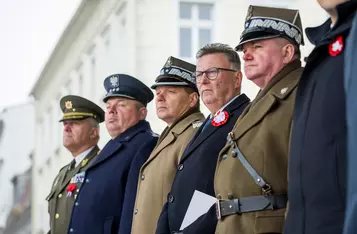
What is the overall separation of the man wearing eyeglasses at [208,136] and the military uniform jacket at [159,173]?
0.41m

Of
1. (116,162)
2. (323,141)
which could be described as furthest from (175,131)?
(323,141)

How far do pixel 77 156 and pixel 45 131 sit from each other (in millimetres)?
21555

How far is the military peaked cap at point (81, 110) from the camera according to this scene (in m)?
7.22

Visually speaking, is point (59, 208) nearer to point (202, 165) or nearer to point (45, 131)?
point (202, 165)

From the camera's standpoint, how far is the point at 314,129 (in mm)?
3088

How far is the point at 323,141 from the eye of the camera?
9.93ft

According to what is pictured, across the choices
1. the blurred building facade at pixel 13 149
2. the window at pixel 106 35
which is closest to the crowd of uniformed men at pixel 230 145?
the window at pixel 106 35

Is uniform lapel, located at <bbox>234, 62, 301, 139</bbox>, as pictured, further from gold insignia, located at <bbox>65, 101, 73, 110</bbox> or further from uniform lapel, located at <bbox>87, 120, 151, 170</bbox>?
gold insignia, located at <bbox>65, 101, 73, 110</bbox>

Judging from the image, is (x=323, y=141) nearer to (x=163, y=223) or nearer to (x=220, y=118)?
(x=220, y=118)

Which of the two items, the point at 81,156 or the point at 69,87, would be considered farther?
the point at 69,87

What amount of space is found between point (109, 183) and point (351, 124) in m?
3.76

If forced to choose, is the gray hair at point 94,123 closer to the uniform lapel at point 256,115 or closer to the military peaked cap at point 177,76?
the military peaked cap at point 177,76

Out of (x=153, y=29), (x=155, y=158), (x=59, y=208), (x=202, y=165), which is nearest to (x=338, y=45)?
(x=202, y=165)

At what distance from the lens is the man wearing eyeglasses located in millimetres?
4646
